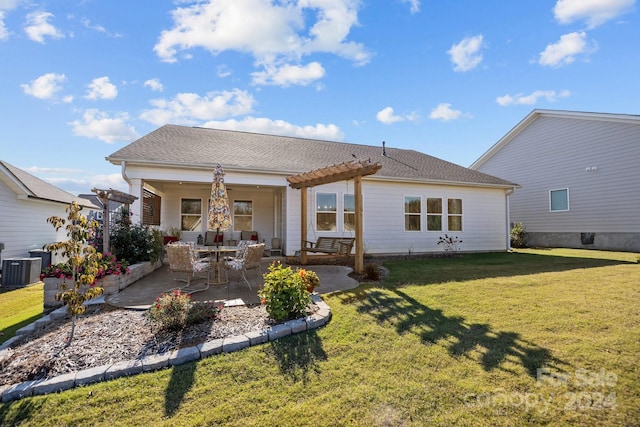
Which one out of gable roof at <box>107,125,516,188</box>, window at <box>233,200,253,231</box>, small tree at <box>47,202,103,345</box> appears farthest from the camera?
window at <box>233,200,253,231</box>

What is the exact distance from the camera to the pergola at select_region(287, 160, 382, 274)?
7.21 metres

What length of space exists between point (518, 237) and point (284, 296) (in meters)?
15.8

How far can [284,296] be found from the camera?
4.25 meters

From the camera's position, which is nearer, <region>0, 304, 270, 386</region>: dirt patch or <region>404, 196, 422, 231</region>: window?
<region>0, 304, 270, 386</region>: dirt patch

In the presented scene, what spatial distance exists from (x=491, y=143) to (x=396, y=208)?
11.2 meters

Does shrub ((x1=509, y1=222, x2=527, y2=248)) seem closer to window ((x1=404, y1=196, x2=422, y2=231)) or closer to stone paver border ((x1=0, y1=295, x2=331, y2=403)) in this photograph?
window ((x1=404, y1=196, x2=422, y2=231))

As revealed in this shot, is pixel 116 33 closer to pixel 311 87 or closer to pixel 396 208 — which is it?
pixel 311 87

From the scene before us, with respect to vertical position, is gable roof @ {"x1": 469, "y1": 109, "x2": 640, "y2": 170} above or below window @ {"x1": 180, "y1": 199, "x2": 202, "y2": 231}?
above

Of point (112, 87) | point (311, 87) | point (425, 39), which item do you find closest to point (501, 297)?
point (425, 39)

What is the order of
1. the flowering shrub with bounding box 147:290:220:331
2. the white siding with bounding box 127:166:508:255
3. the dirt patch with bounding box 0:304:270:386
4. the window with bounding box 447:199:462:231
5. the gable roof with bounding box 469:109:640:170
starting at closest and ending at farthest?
the dirt patch with bounding box 0:304:270:386 < the flowering shrub with bounding box 147:290:220:331 < the white siding with bounding box 127:166:508:255 < the window with bounding box 447:199:462:231 < the gable roof with bounding box 469:109:640:170

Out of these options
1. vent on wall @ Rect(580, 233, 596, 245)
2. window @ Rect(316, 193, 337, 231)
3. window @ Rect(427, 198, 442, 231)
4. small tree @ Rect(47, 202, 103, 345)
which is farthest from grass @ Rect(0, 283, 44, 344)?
vent on wall @ Rect(580, 233, 596, 245)

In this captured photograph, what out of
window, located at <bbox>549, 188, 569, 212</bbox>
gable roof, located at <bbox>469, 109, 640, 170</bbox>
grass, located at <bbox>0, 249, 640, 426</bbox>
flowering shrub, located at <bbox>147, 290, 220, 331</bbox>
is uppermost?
gable roof, located at <bbox>469, 109, 640, 170</bbox>

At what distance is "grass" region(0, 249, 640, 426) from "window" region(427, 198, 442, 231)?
7389mm

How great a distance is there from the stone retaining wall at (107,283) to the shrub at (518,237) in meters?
16.4
